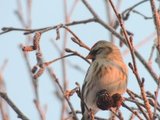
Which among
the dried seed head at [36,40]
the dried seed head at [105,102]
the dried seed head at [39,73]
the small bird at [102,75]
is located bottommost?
the small bird at [102,75]

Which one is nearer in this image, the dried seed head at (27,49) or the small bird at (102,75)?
the dried seed head at (27,49)

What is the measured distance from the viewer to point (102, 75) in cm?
246

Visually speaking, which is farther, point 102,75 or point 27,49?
point 102,75

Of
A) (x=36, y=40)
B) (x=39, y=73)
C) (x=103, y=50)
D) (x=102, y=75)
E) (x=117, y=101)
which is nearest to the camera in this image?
(x=39, y=73)

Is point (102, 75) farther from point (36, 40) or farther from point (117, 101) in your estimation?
point (36, 40)

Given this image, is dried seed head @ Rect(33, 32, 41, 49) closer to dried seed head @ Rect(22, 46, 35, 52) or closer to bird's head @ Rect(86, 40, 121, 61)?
dried seed head @ Rect(22, 46, 35, 52)

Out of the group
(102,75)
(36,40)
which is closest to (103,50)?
(102,75)

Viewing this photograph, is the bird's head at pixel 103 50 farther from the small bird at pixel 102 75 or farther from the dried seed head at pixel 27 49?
the dried seed head at pixel 27 49

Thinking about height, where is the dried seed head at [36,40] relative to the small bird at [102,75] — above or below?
above

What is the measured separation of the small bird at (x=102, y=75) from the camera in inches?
92.0

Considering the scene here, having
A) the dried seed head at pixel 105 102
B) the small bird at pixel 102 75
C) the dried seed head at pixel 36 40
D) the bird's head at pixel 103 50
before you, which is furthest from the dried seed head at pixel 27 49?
the bird's head at pixel 103 50

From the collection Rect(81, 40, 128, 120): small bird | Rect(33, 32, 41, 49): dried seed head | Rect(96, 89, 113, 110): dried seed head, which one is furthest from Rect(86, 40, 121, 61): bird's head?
Rect(33, 32, 41, 49): dried seed head

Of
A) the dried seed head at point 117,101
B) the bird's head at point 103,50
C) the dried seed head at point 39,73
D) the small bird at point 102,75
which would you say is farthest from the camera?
the bird's head at point 103,50

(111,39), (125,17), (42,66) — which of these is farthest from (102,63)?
(42,66)
